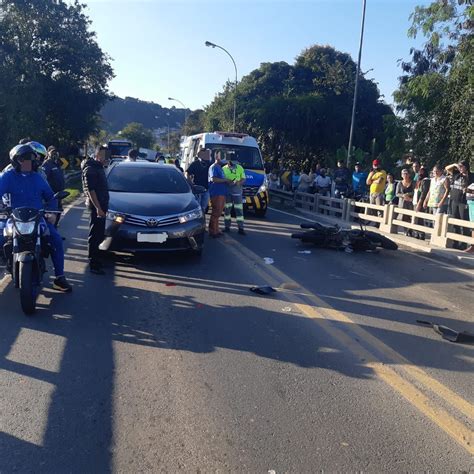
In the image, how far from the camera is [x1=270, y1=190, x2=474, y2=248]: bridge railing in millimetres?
11680

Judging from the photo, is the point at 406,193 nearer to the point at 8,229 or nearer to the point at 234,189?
the point at 234,189

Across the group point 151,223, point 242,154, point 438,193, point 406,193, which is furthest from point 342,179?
point 151,223

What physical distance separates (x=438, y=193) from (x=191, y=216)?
6553 millimetres

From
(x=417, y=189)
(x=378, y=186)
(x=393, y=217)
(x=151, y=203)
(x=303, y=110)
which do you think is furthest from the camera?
(x=303, y=110)

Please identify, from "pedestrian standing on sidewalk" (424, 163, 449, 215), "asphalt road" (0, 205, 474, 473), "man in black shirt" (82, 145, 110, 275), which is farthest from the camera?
"pedestrian standing on sidewalk" (424, 163, 449, 215)

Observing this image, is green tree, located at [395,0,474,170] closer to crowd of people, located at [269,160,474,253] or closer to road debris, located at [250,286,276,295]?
crowd of people, located at [269,160,474,253]

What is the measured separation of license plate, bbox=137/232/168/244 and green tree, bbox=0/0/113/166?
28.5 m

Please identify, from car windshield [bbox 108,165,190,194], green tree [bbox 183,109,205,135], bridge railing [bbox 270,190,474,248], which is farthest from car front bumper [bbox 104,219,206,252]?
green tree [bbox 183,109,205,135]

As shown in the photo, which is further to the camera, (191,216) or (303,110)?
(303,110)

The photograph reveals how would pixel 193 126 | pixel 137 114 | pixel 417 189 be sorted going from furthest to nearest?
pixel 137 114
pixel 193 126
pixel 417 189

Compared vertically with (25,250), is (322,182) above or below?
above

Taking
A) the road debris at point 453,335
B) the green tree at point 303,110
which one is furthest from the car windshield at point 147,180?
the green tree at point 303,110

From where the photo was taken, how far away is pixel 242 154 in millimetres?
17938

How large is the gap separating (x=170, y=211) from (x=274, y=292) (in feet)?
8.02
